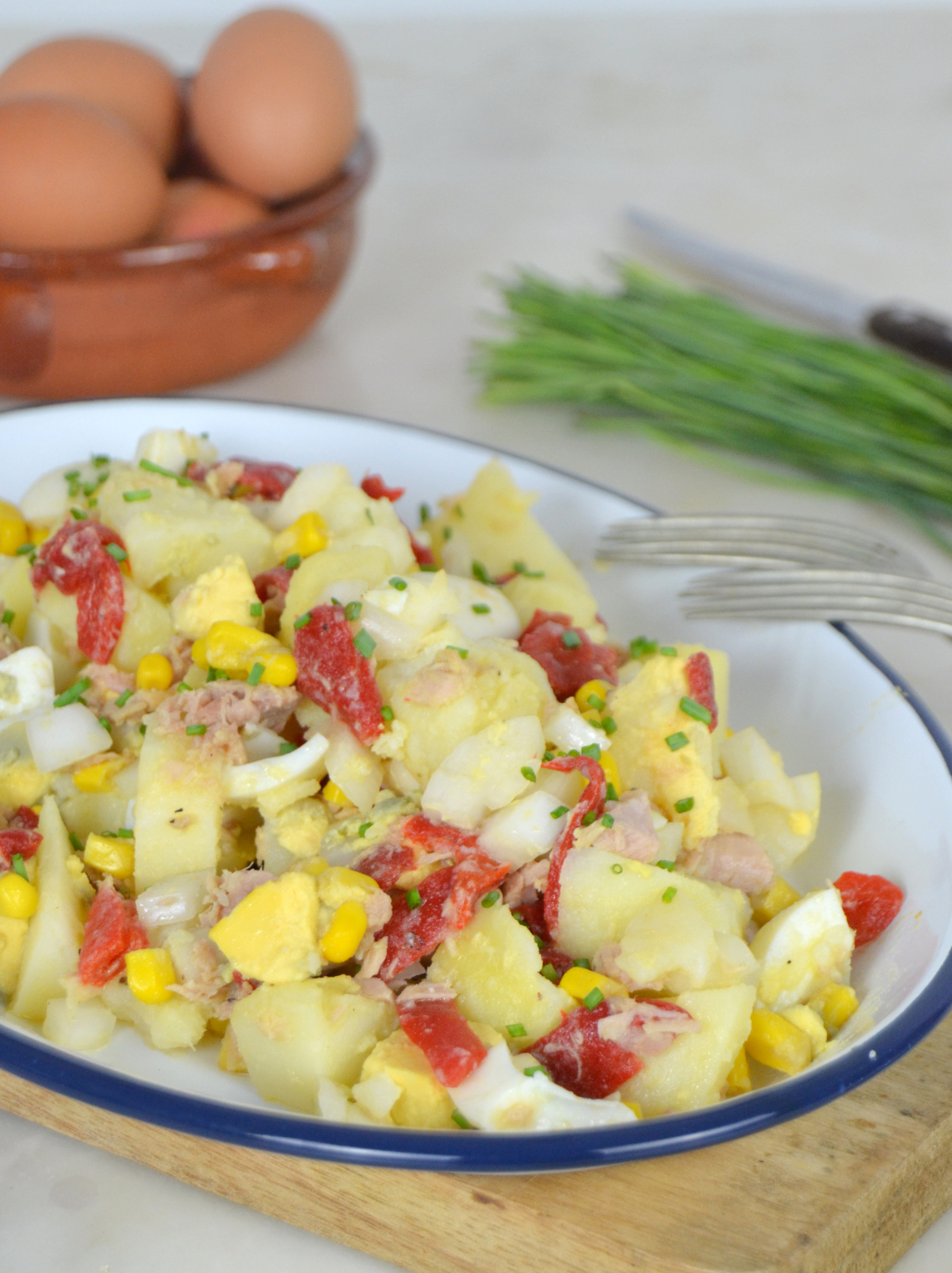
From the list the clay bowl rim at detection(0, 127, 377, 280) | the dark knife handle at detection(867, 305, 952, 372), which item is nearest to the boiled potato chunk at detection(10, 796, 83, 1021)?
the clay bowl rim at detection(0, 127, 377, 280)

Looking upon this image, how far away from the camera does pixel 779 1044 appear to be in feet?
4.85

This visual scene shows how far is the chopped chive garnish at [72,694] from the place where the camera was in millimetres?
1730

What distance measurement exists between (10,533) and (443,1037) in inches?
41.7

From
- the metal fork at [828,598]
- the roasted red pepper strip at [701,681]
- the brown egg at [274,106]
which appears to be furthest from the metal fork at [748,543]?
the brown egg at [274,106]

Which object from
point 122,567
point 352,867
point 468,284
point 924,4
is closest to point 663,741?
point 352,867

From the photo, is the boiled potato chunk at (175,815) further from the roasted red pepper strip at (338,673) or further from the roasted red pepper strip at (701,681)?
the roasted red pepper strip at (701,681)

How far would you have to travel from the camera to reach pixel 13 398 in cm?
288

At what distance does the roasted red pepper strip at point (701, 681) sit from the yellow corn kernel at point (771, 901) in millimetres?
220

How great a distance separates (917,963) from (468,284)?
258 centimetres

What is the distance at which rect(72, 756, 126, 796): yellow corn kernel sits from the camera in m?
1.67

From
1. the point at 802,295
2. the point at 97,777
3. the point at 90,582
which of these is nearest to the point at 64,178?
the point at 90,582

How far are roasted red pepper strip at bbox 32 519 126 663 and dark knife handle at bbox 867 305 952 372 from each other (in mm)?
1969

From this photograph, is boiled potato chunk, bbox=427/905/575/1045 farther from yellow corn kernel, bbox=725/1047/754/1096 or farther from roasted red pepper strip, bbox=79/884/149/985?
roasted red pepper strip, bbox=79/884/149/985

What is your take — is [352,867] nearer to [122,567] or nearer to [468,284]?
[122,567]
